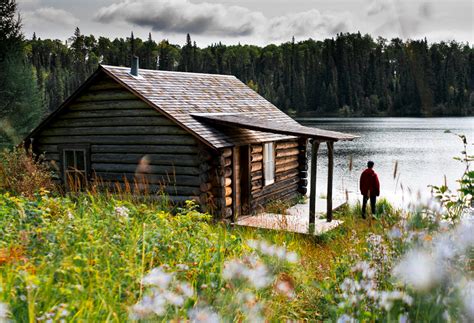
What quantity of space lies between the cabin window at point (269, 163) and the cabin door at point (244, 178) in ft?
3.03

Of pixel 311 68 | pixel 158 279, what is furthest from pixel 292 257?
pixel 311 68

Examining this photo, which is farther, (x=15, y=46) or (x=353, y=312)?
(x=15, y=46)

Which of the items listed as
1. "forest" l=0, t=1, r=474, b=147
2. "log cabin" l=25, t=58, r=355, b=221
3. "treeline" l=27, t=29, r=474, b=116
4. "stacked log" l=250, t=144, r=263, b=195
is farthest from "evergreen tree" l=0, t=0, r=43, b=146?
"treeline" l=27, t=29, r=474, b=116

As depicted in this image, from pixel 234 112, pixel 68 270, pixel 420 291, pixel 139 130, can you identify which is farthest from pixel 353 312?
pixel 234 112

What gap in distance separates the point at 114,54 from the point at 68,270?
373 feet

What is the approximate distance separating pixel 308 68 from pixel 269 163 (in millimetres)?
103426

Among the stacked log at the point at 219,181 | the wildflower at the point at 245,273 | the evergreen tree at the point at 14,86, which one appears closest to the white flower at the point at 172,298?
the wildflower at the point at 245,273

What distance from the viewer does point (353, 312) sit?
302 cm

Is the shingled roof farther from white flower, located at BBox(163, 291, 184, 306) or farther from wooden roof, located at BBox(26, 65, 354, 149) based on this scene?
white flower, located at BBox(163, 291, 184, 306)

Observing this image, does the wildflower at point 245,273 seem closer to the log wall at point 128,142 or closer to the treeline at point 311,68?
the log wall at point 128,142

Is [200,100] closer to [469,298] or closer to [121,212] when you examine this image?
[121,212]

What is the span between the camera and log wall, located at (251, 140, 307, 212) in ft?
46.4

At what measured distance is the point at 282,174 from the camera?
52.7 ft

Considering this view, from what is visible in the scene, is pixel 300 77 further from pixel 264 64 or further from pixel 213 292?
pixel 213 292
